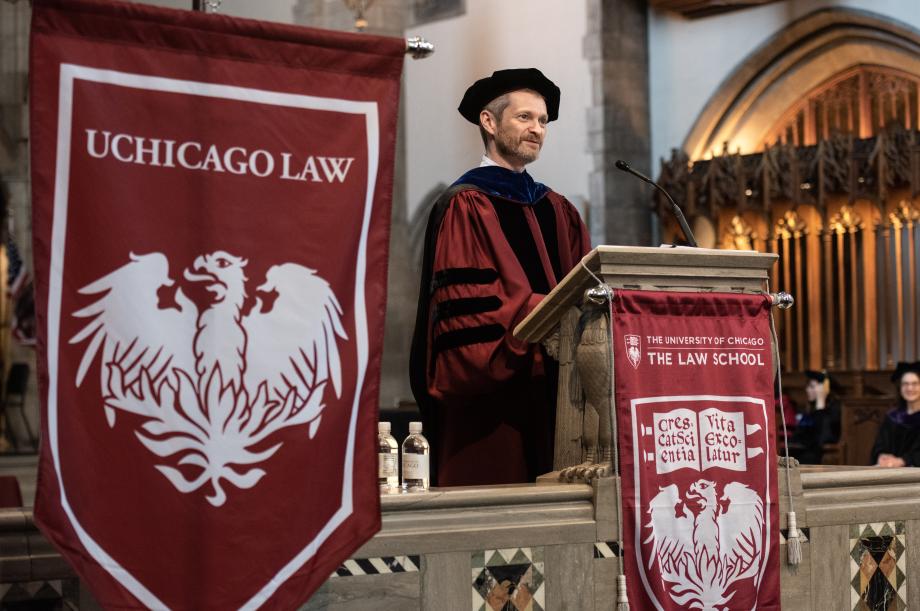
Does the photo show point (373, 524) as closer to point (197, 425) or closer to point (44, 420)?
point (197, 425)

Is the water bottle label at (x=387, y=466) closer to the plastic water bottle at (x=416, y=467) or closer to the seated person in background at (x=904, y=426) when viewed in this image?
the plastic water bottle at (x=416, y=467)

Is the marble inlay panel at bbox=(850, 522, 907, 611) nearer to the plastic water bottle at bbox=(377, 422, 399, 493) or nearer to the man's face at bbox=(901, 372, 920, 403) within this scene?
the plastic water bottle at bbox=(377, 422, 399, 493)

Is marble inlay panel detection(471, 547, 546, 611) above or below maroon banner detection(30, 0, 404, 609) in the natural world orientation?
below

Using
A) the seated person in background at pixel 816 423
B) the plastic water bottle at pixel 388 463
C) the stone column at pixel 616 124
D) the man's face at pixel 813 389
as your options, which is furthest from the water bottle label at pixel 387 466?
the stone column at pixel 616 124

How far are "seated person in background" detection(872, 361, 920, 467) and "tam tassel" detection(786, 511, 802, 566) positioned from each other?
183 inches

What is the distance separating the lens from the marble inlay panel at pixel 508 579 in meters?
3.29

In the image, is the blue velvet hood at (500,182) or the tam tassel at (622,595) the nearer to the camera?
the tam tassel at (622,595)

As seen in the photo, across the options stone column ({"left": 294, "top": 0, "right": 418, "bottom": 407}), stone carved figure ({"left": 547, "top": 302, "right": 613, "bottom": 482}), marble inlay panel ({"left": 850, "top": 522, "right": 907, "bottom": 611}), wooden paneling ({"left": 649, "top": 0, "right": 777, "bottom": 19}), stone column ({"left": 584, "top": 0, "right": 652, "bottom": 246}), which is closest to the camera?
stone carved figure ({"left": 547, "top": 302, "right": 613, "bottom": 482})

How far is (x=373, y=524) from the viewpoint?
2650 millimetres

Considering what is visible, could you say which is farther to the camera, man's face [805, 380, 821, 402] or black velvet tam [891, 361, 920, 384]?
man's face [805, 380, 821, 402]

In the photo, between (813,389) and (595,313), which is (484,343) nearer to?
(595,313)

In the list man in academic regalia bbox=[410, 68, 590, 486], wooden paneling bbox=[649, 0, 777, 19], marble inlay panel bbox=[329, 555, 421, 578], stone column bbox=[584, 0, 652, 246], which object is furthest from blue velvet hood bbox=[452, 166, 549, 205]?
wooden paneling bbox=[649, 0, 777, 19]

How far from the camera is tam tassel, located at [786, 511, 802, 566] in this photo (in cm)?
368

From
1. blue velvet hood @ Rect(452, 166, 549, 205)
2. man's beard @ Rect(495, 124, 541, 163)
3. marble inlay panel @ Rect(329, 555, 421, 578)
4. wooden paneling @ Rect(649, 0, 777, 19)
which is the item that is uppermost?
wooden paneling @ Rect(649, 0, 777, 19)
